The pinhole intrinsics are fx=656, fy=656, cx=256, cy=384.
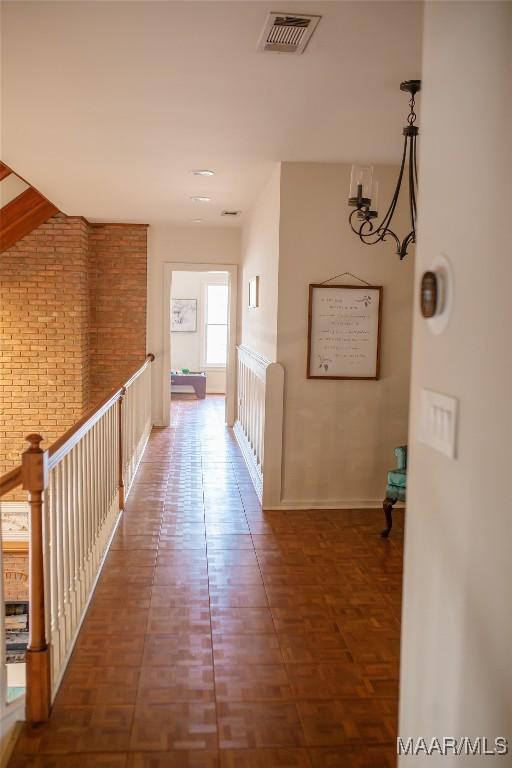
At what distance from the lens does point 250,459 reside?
19.8ft

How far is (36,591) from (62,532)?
1.19 ft

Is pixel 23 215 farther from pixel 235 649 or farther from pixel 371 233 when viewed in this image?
pixel 235 649

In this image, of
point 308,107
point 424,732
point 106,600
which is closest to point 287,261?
point 308,107

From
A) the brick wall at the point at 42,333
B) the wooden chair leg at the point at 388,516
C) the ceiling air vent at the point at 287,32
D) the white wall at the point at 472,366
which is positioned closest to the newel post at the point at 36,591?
the white wall at the point at 472,366

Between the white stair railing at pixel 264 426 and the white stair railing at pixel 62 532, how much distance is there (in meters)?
1.14

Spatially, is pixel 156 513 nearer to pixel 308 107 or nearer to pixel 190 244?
pixel 308 107

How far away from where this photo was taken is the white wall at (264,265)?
194 inches

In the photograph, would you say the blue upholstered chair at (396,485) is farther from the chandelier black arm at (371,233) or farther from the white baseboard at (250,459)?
the chandelier black arm at (371,233)

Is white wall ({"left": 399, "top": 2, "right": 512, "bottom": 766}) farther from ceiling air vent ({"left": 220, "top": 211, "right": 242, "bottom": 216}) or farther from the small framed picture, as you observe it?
ceiling air vent ({"left": 220, "top": 211, "right": 242, "bottom": 216})

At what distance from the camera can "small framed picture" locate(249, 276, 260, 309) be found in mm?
6062

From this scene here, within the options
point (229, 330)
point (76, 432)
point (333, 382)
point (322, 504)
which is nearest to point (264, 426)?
point (333, 382)

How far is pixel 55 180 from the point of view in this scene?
547cm

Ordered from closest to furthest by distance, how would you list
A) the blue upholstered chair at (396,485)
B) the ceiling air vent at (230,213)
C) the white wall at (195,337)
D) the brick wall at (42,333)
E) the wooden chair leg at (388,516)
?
the blue upholstered chair at (396,485), the wooden chair leg at (388,516), the ceiling air vent at (230,213), the brick wall at (42,333), the white wall at (195,337)

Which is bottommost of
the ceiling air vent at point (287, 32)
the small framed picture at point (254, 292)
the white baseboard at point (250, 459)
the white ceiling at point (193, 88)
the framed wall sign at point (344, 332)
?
the white baseboard at point (250, 459)
